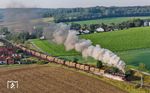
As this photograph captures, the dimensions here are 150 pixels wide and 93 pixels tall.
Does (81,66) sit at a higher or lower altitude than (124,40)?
higher

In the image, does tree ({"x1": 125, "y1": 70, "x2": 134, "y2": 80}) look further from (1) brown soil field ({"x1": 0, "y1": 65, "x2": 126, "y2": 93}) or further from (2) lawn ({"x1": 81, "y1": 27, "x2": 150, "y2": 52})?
(2) lawn ({"x1": 81, "y1": 27, "x2": 150, "y2": 52})

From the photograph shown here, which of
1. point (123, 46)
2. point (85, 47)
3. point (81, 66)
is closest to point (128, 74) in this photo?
point (81, 66)

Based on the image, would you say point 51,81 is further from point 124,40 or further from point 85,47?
Answer: point 124,40

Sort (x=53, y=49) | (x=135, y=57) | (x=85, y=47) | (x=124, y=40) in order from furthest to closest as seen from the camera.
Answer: (x=124, y=40)
(x=53, y=49)
(x=135, y=57)
(x=85, y=47)

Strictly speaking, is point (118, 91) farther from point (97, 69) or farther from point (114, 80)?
point (97, 69)

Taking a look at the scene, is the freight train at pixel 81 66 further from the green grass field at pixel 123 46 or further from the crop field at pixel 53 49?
the crop field at pixel 53 49

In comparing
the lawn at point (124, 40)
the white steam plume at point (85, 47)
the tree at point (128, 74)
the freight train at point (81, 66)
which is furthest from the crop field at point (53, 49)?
the tree at point (128, 74)
